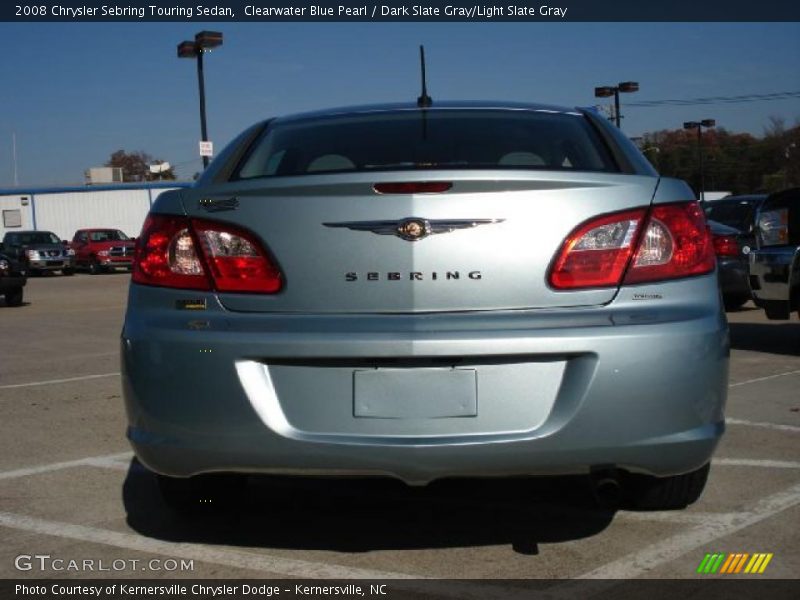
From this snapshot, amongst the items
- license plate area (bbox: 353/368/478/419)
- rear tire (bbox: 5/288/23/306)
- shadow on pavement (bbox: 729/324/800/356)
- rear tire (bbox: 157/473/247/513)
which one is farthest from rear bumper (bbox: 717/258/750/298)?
rear tire (bbox: 5/288/23/306)

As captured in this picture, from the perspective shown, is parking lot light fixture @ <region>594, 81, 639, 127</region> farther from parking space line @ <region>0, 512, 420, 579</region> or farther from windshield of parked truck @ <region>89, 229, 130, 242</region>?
parking space line @ <region>0, 512, 420, 579</region>

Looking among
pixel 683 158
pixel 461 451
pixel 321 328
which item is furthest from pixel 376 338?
pixel 683 158

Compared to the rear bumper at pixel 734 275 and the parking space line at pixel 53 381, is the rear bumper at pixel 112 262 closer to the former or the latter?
the rear bumper at pixel 734 275

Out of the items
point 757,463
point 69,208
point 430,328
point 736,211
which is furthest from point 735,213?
point 69,208

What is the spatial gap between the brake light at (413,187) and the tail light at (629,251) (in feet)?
1.37

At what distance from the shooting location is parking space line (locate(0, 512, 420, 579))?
3.42 meters

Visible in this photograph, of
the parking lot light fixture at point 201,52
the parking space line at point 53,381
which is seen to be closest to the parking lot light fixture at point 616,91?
the parking lot light fixture at point 201,52

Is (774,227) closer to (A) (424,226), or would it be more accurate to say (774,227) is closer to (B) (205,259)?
(A) (424,226)

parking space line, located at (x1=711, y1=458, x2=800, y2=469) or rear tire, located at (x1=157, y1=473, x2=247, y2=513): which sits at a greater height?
rear tire, located at (x1=157, y1=473, x2=247, y2=513)

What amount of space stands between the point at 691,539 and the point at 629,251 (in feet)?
3.76

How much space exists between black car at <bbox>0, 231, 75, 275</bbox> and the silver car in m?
33.3

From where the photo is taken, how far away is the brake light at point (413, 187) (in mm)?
3230

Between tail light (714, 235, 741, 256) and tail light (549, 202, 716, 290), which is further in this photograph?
tail light (714, 235, 741, 256)

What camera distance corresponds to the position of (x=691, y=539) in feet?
12.2
